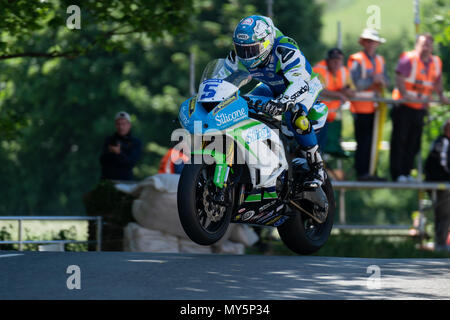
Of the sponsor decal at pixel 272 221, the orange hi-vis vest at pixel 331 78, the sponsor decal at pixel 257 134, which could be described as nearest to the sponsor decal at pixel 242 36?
the sponsor decal at pixel 257 134

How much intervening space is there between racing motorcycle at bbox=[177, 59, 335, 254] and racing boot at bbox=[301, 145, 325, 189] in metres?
0.06

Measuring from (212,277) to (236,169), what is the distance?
1.66 meters

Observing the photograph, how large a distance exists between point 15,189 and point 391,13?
99765mm

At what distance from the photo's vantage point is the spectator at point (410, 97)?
14453 mm

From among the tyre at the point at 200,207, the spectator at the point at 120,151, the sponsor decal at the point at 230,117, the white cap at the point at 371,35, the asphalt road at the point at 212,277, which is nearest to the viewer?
the asphalt road at the point at 212,277

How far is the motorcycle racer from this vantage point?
8.88 metres

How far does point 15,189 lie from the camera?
44.6 m

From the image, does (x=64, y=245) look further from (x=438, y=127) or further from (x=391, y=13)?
(x=391, y=13)

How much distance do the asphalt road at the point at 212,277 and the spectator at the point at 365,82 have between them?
17.7ft

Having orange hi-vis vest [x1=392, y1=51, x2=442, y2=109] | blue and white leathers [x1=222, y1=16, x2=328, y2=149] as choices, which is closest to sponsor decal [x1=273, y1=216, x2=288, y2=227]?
blue and white leathers [x1=222, y1=16, x2=328, y2=149]

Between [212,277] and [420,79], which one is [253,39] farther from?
[420,79]

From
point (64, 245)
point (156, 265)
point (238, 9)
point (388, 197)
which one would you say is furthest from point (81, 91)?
point (156, 265)

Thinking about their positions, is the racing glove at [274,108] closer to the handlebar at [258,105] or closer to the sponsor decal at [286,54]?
the handlebar at [258,105]

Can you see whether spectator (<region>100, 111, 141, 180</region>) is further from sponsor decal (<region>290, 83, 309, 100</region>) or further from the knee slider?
sponsor decal (<region>290, 83, 309, 100</region>)
